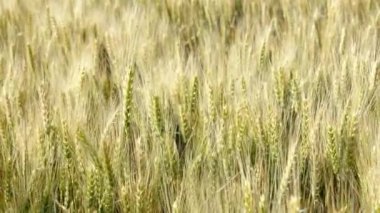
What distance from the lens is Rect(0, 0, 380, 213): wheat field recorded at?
4.81 ft

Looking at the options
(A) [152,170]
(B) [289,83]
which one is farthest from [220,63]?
(A) [152,170]

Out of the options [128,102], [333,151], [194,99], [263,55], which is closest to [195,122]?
[194,99]

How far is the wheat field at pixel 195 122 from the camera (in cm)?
147

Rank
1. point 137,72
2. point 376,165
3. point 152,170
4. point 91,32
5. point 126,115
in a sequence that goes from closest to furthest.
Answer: point 376,165
point 152,170
point 126,115
point 137,72
point 91,32

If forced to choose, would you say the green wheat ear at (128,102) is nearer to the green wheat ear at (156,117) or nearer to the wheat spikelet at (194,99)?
the green wheat ear at (156,117)

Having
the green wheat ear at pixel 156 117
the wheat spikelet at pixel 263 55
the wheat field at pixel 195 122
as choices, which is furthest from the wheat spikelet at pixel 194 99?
the wheat spikelet at pixel 263 55

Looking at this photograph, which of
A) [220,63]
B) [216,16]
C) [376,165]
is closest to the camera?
[376,165]

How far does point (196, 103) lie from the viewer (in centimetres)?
185

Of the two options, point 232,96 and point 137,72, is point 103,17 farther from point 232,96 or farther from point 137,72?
point 232,96

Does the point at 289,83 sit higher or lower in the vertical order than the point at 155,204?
higher

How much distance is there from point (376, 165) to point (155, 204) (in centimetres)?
54

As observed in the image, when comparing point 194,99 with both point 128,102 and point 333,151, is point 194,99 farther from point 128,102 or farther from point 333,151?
point 333,151

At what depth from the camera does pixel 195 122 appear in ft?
5.88

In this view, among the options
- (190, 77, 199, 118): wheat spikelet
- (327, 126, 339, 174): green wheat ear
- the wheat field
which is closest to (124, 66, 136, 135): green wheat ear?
the wheat field
